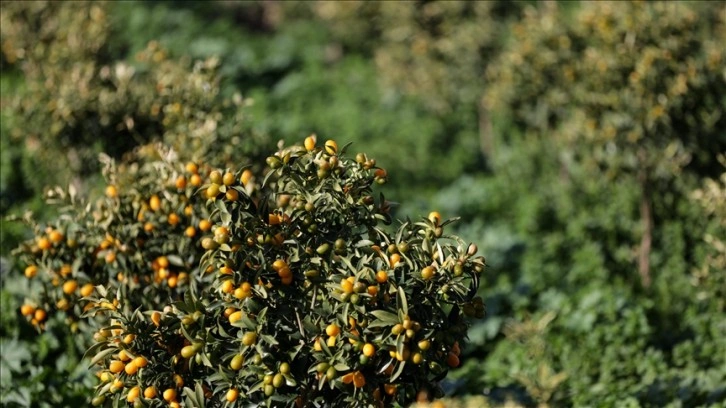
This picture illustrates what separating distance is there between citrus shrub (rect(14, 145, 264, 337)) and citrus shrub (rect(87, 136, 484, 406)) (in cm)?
126

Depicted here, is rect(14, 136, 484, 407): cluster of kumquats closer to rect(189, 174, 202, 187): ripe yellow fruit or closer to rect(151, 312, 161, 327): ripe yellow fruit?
rect(151, 312, 161, 327): ripe yellow fruit

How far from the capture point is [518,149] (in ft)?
48.1

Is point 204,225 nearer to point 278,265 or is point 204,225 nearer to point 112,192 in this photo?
point 112,192

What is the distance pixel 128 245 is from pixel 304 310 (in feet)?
6.73

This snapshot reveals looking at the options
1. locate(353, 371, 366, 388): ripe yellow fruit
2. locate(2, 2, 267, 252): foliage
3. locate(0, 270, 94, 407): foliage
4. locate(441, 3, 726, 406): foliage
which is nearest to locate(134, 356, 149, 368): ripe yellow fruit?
locate(353, 371, 366, 388): ripe yellow fruit

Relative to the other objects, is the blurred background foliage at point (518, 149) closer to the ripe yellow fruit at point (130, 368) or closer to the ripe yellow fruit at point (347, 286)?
the ripe yellow fruit at point (347, 286)

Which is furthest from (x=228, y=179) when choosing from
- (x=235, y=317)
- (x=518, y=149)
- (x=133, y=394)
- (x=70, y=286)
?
(x=518, y=149)

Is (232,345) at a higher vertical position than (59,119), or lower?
higher

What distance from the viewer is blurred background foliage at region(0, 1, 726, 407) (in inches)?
322

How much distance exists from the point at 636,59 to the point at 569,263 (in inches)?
110

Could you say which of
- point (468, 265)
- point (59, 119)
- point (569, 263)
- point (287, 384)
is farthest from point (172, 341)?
point (569, 263)

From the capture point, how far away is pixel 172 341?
18.4 feet

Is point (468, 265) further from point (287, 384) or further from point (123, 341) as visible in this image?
point (123, 341)

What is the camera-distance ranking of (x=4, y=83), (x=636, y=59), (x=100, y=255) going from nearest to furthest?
1. (x=100, y=255)
2. (x=636, y=59)
3. (x=4, y=83)
